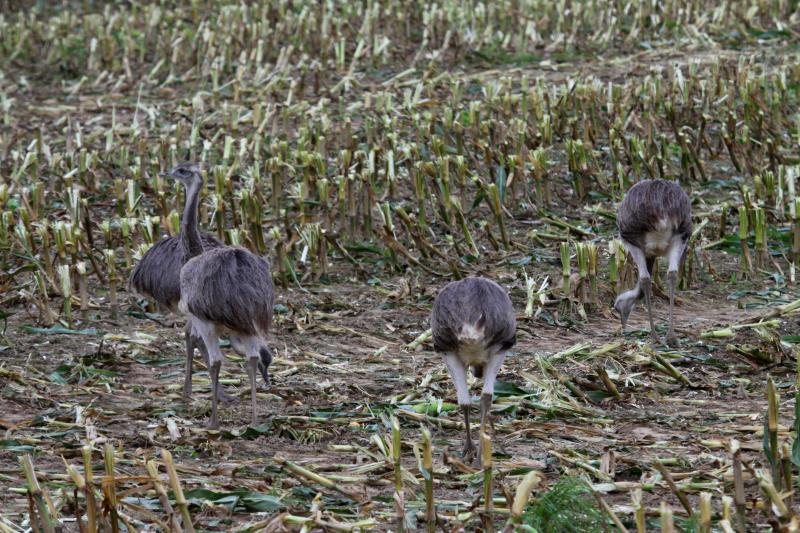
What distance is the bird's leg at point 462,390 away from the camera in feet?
22.7

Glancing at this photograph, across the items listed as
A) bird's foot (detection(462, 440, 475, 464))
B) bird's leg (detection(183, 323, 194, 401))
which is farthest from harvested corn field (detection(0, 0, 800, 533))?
bird's foot (detection(462, 440, 475, 464))

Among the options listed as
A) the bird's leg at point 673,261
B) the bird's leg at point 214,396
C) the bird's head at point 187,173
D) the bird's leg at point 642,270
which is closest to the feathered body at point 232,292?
the bird's leg at point 214,396

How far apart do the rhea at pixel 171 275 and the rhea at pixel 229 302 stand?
1.69 feet

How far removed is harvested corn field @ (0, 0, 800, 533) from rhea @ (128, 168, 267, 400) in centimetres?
2

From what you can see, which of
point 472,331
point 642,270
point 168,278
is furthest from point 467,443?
point 642,270

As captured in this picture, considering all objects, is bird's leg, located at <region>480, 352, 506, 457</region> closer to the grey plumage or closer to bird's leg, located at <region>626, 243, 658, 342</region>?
the grey plumage

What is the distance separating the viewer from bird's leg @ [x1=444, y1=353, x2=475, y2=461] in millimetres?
6926

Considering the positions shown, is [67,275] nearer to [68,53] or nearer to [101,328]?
[101,328]

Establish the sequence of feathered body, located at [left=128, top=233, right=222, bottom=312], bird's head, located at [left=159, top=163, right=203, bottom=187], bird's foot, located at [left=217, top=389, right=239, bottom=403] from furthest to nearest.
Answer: bird's head, located at [left=159, top=163, right=203, bottom=187] < feathered body, located at [left=128, top=233, right=222, bottom=312] < bird's foot, located at [left=217, top=389, right=239, bottom=403]

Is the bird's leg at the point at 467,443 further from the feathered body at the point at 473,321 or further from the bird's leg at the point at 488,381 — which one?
the feathered body at the point at 473,321

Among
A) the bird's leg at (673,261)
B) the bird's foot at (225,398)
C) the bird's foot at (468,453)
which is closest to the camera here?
the bird's foot at (468,453)

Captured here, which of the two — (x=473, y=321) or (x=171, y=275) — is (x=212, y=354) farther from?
(x=473, y=321)

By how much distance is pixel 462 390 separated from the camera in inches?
274

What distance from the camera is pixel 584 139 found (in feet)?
44.7
